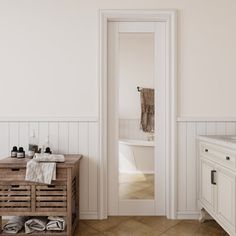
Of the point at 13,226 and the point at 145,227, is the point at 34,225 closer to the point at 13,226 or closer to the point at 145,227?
the point at 13,226

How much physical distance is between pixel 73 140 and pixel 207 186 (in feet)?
4.44

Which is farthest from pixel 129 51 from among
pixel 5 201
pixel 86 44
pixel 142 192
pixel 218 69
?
pixel 5 201

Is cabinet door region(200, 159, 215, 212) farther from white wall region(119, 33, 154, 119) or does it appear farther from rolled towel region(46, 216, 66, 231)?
rolled towel region(46, 216, 66, 231)

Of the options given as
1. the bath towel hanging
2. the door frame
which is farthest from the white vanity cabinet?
the bath towel hanging

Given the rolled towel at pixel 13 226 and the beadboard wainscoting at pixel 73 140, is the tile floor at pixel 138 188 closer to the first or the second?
the beadboard wainscoting at pixel 73 140

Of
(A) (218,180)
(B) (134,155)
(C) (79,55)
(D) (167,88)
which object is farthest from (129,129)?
(A) (218,180)

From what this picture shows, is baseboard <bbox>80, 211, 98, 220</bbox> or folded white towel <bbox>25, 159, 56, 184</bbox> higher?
folded white towel <bbox>25, 159, 56, 184</bbox>

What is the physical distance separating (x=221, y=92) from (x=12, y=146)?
2194mm

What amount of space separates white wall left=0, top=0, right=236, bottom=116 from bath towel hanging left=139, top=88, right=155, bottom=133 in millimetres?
294

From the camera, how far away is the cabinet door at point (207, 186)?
7.78ft

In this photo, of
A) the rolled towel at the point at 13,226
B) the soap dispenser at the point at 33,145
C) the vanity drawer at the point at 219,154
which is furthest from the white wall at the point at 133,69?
the rolled towel at the point at 13,226

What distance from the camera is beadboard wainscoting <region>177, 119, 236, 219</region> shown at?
110 inches

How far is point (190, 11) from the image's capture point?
2775 mm

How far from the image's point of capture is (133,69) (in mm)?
2889
